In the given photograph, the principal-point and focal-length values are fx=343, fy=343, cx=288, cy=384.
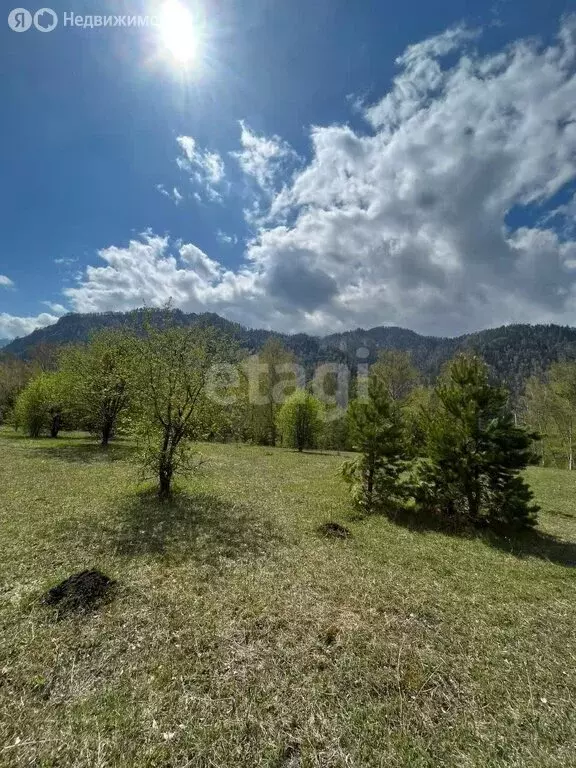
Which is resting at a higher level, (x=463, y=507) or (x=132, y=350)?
(x=132, y=350)

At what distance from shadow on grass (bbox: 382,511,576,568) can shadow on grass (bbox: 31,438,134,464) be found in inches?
942

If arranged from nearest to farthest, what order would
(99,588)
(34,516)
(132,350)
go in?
(99,588)
(34,516)
(132,350)

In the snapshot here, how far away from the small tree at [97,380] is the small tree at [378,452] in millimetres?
26080

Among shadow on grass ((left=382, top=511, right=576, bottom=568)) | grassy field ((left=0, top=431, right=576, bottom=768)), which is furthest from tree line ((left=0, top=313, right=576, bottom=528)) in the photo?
grassy field ((left=0, top=431, right=576, bottom=768))

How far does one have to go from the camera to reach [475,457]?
16.5m

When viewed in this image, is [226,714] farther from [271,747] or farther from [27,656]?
[27,656]

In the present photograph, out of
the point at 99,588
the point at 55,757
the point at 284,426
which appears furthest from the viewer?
the point at 284,426

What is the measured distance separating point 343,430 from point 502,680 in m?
57.5

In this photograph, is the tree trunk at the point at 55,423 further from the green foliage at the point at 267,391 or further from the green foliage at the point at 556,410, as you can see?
the green foliage at the point at 556,410

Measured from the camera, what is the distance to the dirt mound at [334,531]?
14669 mm

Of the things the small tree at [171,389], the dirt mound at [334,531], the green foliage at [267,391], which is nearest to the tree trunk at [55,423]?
the green foliage at [267,391]

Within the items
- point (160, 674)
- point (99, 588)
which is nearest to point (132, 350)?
point (99, 588)

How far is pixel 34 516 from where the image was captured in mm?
14469

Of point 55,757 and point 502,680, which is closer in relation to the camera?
point 55,757
